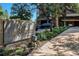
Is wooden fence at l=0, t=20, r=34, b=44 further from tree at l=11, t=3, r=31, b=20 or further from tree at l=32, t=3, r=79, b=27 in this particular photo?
tree at l=32, t=3, r=79, b=27

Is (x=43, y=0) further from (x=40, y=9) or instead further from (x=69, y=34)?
(x=69, y=34)

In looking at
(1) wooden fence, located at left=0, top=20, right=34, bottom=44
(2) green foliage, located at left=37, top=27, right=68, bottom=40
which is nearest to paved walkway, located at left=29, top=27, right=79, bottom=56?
(2) green foliage, located at left=37, top=27, right=68, bottom=40

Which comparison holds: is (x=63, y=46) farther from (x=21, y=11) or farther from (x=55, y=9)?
(x=21, y=11)

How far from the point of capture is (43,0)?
4.65 metres

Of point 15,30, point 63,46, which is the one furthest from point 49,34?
point 15,30

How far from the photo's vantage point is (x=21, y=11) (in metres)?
4.72

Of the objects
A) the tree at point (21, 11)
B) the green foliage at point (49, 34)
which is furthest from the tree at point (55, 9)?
the tree at point (21, 11)

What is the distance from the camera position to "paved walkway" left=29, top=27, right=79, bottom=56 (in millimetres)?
4602

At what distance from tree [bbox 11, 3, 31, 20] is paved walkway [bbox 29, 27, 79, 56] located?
63 cm

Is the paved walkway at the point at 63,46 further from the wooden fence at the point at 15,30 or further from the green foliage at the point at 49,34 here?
the wooden fence at the point at 15,30

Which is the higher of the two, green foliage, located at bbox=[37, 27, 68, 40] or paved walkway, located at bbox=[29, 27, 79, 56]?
green foliage, located at bbox=[37, 27, 68, 40]

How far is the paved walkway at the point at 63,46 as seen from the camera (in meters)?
4.60

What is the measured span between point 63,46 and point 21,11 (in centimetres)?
99

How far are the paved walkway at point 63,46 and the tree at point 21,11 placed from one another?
24.6 inches
